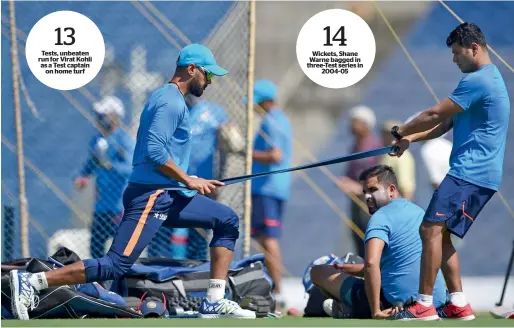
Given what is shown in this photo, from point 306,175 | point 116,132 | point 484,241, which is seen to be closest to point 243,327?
point 116,132

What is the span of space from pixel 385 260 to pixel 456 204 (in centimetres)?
73

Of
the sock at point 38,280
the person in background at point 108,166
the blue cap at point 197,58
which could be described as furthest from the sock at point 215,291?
the person in background at point 108,166

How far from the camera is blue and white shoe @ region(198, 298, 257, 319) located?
25.1 feet

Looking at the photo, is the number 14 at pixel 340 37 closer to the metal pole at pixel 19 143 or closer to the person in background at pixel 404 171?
the person in background at pixel 404 171

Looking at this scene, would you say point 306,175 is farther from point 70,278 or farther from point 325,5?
point 70,278

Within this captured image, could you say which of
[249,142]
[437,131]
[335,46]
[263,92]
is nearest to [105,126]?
[249,142]

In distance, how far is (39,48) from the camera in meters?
9.73

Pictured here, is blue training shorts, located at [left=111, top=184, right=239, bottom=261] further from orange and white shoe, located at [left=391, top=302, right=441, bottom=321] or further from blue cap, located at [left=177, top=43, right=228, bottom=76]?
orange and white shoe, located at [left=391, top=302, right=441, bottom=321]

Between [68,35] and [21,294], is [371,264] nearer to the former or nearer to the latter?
[21,294]

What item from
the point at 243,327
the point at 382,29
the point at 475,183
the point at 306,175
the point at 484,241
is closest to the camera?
the point at 243,327

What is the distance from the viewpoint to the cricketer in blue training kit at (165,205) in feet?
23.9

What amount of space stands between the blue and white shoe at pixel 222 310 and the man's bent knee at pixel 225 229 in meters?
0.33

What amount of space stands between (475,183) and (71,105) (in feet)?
12.5

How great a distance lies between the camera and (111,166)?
9711 mm
